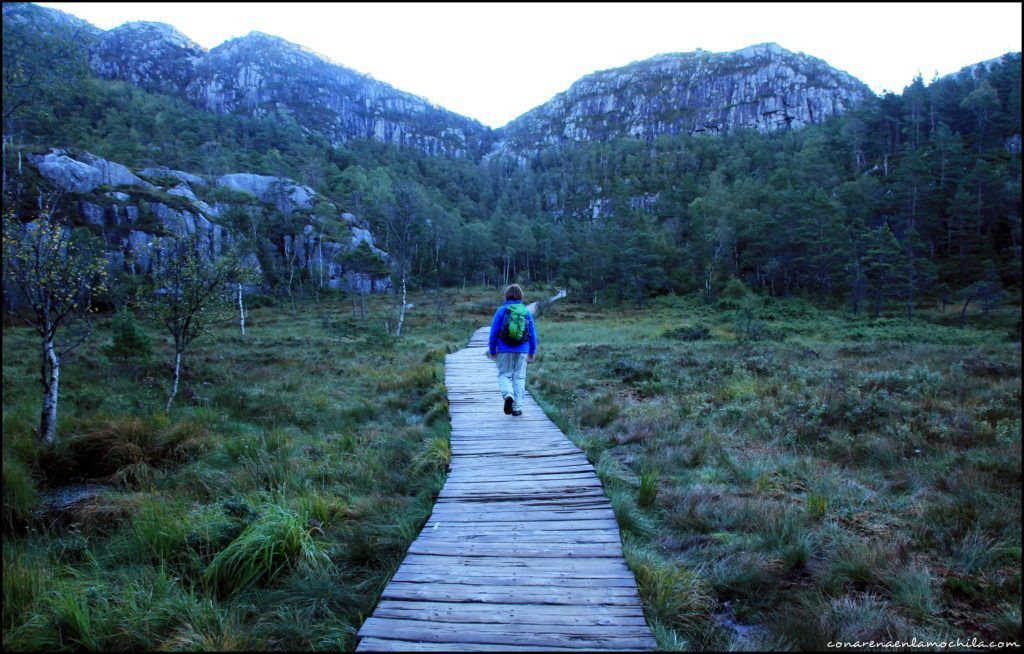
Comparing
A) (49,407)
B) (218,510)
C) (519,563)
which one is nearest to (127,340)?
(49,407)

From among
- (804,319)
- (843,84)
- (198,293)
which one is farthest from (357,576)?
(843,84)

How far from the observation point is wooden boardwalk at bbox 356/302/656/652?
2.53 m

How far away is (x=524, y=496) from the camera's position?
452cm

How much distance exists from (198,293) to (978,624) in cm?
1286

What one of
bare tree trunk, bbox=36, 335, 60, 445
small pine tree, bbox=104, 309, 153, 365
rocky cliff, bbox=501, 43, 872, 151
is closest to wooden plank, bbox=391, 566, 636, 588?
bare tree trunk, bbox=36, 335, 60, 445

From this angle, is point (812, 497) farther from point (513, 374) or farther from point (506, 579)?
point (513, 374)

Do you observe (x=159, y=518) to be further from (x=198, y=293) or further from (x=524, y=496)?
(x=198, y=293)

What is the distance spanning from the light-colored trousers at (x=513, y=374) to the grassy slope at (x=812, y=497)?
2.40ft

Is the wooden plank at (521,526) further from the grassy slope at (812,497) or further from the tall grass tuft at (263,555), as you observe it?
the tall grass tuft at (263,555)

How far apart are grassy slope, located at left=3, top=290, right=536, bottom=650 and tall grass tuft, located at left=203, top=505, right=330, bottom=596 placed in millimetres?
13

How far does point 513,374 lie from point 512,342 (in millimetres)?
669

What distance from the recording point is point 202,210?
55094 mm

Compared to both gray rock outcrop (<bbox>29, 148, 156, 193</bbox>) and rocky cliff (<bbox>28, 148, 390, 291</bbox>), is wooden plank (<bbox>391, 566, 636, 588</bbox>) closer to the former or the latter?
rocky cliff (<bbox>28, 148, 390, 291</bbox>)

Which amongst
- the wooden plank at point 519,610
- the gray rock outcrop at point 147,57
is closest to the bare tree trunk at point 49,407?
the wooden plank at point 519,610
